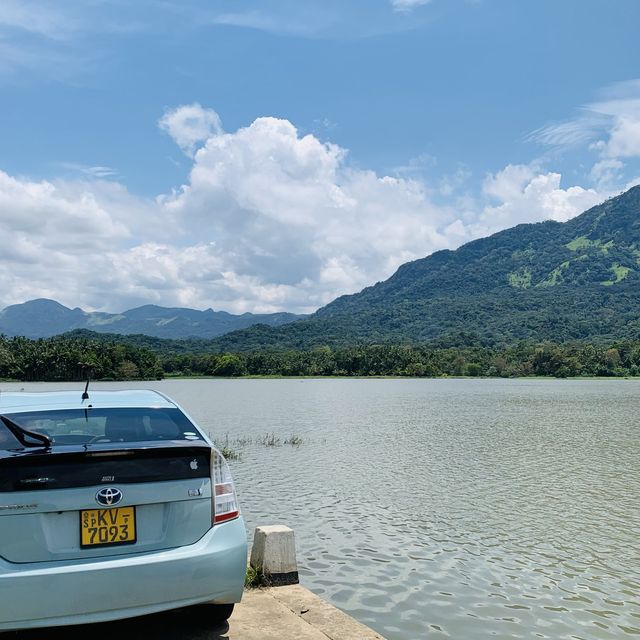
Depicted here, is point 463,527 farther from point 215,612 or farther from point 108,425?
point 108,425

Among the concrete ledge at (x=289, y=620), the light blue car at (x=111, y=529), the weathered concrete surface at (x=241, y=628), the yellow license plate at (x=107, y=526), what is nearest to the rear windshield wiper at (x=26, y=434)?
the light blue car at (x=111, y=529)

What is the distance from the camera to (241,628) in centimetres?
551

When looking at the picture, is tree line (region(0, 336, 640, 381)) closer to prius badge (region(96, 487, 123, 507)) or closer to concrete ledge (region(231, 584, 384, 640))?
concrete ledge (region(231, 584, 384, 640))

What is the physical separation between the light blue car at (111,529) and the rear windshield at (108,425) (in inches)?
2.9

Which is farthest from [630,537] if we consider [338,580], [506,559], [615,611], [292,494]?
[292,494]

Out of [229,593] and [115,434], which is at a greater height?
[115,434]

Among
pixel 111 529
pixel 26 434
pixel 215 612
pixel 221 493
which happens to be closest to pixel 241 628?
pixel 215 612

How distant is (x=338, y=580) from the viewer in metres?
9.04

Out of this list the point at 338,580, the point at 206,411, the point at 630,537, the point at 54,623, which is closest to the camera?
the point at 54,623

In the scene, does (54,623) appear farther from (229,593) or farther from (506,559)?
(506,559)

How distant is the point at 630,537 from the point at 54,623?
1045 cm

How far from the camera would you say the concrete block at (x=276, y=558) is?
684 centimetres

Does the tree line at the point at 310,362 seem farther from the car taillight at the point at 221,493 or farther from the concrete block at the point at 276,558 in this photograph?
the car taillight at the point at 221,493

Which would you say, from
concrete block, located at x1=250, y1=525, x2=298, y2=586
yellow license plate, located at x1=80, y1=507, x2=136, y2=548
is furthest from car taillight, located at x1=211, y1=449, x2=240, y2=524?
concrete block, located at x1=250, y1=525, x2=298, y2=586
